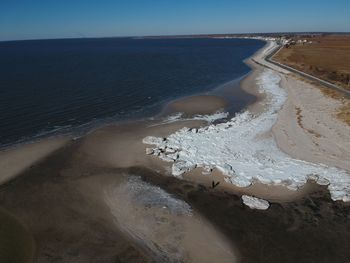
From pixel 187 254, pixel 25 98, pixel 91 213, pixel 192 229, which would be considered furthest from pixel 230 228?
pixel 25 98

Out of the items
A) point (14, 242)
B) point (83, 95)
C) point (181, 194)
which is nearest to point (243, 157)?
point (181, 194)

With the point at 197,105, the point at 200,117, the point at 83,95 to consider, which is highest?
the point at 83,95

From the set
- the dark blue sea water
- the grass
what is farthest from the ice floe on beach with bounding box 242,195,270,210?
the dark blue sea water

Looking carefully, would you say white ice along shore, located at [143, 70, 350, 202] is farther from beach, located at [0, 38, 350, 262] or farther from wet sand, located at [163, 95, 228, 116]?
wet sand, located at [163, 95, 228, 116]

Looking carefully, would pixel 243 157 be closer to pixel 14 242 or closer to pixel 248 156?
pixel 248 156

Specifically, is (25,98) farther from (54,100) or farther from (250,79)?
(250,79)

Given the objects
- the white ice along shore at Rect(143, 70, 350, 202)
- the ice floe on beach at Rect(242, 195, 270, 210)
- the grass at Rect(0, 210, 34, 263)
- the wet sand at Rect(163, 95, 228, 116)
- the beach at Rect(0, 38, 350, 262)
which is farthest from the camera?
the wet sand at Rect(163, 95, 228, 116)

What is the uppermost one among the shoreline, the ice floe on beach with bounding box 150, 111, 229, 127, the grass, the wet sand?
the grass
